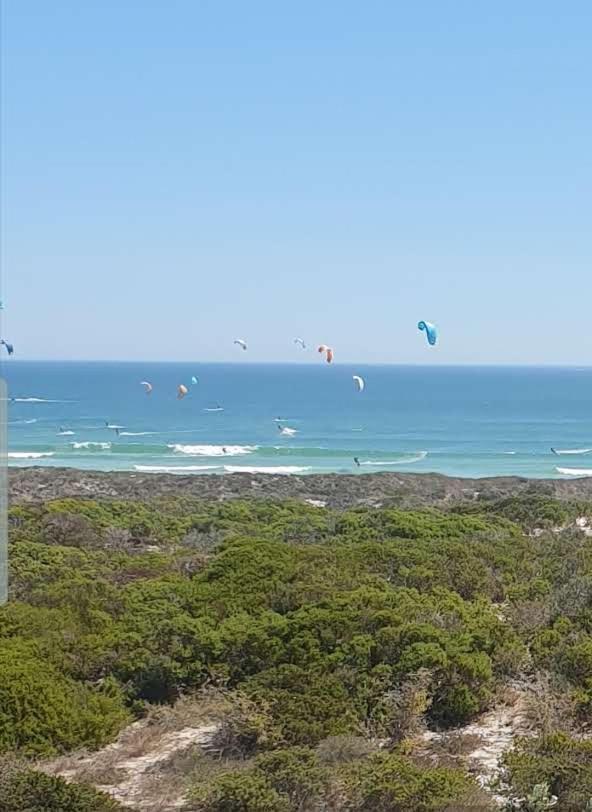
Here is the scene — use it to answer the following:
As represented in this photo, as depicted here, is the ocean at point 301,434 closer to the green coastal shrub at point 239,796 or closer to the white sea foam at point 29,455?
the white sea foam at point 29,455

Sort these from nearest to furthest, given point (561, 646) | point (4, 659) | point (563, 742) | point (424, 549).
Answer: point (563, 742)
point (4, 659)
point (561, 646)
point (424, 549)

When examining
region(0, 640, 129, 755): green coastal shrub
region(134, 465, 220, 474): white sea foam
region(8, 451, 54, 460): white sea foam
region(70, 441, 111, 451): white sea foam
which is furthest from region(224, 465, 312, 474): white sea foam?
region(0, 640, 129, 755): green coastal shrub

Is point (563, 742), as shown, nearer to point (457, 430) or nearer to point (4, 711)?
point (4, 711)

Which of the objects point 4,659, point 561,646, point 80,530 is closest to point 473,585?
point 561,646

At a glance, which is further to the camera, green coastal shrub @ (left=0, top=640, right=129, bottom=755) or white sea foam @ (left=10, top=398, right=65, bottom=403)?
white sea foam @ (left=10, top=398, right=65, bottom=403)

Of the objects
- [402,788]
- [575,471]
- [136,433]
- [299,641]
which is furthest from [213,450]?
[402,788]

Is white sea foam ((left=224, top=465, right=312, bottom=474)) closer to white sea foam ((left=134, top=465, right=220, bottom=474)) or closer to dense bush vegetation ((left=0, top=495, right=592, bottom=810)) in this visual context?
white sea foam ((left=134, top=465, right=220, bottom=474))
